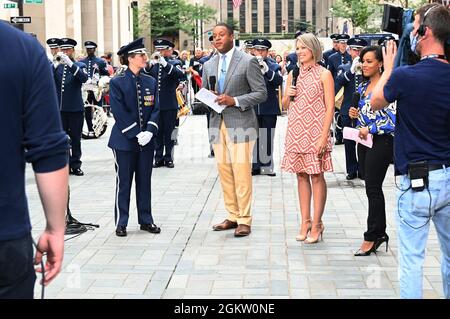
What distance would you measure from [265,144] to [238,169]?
536 centimetres

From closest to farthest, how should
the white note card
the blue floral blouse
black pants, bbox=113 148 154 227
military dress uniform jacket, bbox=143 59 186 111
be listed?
the blue floral blouse < the white note card < black pants, bbox=113 148 154 227 < military dress uniform jacket, bbox=143 59 186 111

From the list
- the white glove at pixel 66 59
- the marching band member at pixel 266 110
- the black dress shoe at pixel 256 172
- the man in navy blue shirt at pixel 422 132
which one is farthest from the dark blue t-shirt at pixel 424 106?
the white glove at pixel 66 59

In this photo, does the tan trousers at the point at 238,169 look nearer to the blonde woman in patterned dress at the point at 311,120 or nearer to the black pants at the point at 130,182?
the blonde woman in patterned dress at the point at 311,120

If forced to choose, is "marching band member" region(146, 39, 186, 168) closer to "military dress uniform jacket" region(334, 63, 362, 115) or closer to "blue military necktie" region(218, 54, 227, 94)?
"military dress uniform jacket" region(334, 63, 362, 115)

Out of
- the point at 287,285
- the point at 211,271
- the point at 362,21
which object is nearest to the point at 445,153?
the point at 287,285

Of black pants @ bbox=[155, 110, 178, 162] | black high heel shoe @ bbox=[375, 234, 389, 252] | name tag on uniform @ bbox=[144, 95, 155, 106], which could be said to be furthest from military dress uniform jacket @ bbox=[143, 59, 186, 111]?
black high heel shoe @ bbox=[375, 234, 389, 252]

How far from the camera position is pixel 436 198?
13.7ft

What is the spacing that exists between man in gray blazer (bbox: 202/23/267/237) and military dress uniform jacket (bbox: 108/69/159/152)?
69 cm

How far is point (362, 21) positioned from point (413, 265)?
3868 cm

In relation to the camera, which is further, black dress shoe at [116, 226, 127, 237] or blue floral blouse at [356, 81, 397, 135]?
black dress shoe at [116, 226, 127, 237]

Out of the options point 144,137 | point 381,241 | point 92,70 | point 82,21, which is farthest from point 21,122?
point 82,21

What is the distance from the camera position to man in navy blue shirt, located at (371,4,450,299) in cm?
415

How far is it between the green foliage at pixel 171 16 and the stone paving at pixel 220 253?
86.4m

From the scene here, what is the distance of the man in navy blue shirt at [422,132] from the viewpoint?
163 inches
